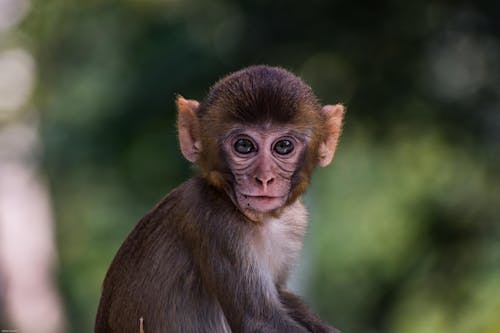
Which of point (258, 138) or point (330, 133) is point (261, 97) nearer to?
point (258, 138)

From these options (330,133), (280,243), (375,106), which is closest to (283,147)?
(330,133)

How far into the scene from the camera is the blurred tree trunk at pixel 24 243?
33000 millimetres

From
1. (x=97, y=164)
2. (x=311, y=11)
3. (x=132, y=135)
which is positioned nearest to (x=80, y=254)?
(x=97, y=164)

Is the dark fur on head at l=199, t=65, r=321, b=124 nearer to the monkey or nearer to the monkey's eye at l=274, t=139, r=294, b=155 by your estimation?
the monkey

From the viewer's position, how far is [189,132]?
28.6 feet

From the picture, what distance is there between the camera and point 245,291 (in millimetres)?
8359

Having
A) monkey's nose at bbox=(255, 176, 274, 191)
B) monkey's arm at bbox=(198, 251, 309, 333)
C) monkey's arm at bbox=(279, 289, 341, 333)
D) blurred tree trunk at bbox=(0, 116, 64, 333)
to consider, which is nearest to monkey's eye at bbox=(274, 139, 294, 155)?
monkey's nose at bbox=(255, 176, 274, 191)

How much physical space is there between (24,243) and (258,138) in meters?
27.3

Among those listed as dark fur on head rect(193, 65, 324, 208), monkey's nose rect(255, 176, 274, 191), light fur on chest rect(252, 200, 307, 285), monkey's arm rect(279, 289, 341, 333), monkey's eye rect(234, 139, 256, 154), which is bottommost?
monkey's arm rect(279, 289, 341, 333)

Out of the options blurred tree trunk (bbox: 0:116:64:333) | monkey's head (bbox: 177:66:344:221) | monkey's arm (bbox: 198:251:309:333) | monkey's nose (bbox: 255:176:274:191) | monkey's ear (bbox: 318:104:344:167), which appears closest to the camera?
monkey's nose (bbox: 255:176:274:191)

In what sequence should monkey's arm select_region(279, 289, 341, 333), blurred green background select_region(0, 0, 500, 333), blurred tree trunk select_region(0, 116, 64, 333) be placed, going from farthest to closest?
blurred tree trunk select_region(0, 116, 64, 333), blurred green background select_region(0, 0, 500, 333), monkey's arm select_region(279, 289, 341, 333)

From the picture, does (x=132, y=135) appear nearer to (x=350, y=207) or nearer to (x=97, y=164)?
(x=97, y=164)

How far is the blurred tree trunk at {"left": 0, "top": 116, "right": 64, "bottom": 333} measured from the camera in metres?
33.0

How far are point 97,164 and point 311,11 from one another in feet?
24.4
